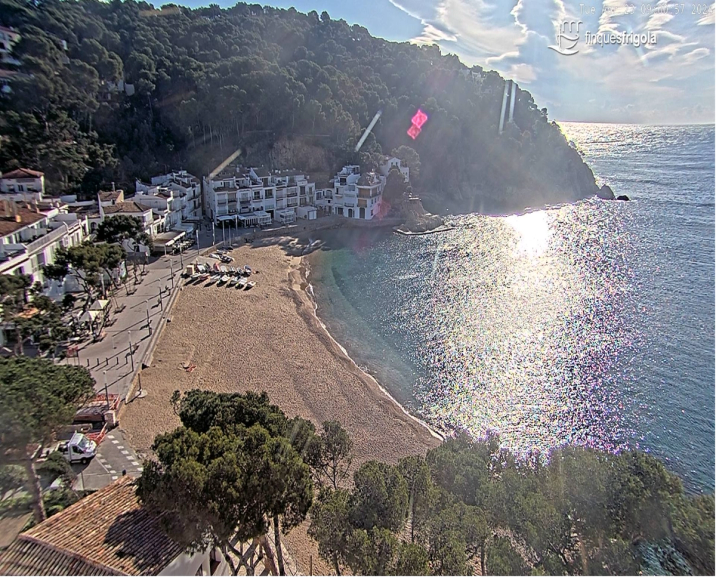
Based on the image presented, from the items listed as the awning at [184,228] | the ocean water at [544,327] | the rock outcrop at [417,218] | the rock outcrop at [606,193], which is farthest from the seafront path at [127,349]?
the rock outcrop at [606,193]

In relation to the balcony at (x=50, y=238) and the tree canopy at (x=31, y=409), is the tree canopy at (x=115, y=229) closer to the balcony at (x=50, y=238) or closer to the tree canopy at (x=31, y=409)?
the balcony at (x=50, y=238)

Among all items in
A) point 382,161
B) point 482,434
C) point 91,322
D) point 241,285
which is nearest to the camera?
point 482,434

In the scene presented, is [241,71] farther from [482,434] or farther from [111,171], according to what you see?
[482,434]

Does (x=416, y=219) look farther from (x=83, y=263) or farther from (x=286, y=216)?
(x=83, y=263)

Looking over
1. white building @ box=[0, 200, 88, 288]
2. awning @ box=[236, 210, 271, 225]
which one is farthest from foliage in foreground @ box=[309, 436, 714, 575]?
awning @ box=[236, 210, 271, 225]

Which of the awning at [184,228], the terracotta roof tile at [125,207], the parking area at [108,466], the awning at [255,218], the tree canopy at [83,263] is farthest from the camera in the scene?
the awning at [255,218]

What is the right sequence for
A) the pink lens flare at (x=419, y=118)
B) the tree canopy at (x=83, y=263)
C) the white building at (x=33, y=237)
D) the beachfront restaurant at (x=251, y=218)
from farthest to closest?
1. the pink lens flare at (x=419, y=118)
2. the beachfront restaurant at (x=251, y=218)
3. the tree canopy at (x=83, y=263)
4. the white building at (x=33, y=237)

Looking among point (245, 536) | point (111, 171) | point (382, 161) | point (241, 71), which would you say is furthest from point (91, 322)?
point (241, 71)
